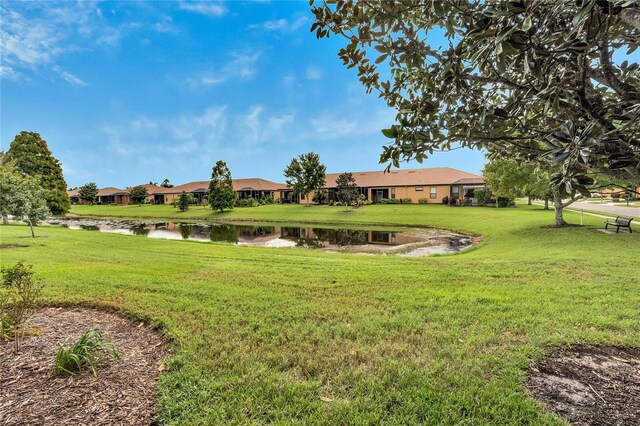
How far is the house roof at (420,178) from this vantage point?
145 ft

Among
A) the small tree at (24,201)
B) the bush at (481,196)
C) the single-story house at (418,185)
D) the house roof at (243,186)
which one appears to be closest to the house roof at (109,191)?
the house roof at (243,186)

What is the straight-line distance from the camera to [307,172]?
44.8 m

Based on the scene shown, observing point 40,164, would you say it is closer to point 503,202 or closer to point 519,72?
point 519,72

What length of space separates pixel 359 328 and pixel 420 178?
45638 mm

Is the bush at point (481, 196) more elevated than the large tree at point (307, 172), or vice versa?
the large tree at point (307, 172)

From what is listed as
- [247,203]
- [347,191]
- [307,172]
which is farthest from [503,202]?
[247,203]

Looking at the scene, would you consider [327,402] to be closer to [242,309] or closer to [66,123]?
[242,309]

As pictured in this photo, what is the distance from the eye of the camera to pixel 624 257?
9.47 meters

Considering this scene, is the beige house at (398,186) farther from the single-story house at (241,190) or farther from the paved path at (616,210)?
the paved path at (616,210)

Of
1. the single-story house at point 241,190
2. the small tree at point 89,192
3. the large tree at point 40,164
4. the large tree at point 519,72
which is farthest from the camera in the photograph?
the small tree at point 89,192

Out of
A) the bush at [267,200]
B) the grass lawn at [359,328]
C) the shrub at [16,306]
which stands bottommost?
the grass lawn at [359,328]

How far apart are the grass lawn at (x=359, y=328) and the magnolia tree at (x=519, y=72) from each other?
2172 mm

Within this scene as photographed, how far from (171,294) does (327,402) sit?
432 centimetres

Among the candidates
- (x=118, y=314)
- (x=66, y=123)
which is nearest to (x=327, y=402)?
(x=118, y=314)
